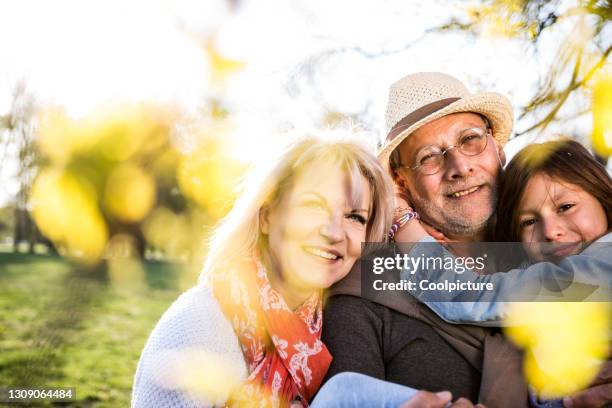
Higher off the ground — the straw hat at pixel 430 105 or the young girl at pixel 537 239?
the straw hat at pixel 430 105

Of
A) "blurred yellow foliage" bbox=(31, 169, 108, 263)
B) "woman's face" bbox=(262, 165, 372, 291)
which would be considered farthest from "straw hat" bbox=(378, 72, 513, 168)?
"blurred yellow foliage" bbox=(31, 169, 108, 263)

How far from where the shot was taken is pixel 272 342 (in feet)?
6.89

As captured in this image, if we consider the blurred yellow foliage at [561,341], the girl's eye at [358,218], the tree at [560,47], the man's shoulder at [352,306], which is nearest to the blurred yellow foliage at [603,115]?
the tree at [560,47]

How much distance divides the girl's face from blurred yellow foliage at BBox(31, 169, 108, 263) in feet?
21.8

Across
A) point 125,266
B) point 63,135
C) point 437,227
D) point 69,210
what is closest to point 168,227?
point 125,266

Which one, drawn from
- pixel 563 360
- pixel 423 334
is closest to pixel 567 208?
pixel 563 360

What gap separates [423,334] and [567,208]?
768 millimetres

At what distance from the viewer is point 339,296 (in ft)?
7.07

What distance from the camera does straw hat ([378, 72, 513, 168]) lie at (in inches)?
100

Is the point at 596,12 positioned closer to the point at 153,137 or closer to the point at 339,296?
the point at 339,296

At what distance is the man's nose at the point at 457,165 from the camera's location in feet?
8.20

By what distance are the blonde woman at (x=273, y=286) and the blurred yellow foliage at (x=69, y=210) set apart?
6.11 metres

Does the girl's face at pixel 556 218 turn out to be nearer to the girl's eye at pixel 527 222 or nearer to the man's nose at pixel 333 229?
the girl's eye at pixel 527 222

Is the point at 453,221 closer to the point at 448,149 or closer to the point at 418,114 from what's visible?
the point at 448,149
